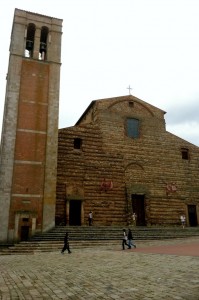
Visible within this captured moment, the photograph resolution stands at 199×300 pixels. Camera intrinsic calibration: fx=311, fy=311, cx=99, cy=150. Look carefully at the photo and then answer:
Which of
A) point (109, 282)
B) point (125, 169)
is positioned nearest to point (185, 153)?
point (125, 169)

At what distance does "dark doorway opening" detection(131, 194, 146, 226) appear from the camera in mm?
26595

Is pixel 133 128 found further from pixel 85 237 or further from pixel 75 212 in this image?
pixel 85 237

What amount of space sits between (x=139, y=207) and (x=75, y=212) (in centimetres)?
590

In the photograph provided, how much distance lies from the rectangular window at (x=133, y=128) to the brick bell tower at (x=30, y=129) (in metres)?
7.90

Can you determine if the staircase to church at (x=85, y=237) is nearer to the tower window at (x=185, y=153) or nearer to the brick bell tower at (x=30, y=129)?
the brick bell tower at (x=30, y=129)

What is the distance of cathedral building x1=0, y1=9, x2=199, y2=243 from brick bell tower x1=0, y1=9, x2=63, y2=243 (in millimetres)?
68

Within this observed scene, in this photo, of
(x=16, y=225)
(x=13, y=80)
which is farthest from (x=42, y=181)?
(x=13, y=80)

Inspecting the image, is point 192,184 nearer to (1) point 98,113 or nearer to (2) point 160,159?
(2) point 160,159

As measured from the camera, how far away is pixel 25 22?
1008 inches

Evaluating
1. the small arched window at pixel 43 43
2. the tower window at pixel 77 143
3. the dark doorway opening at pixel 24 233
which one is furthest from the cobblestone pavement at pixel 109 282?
the small arched window at pixel 43 43

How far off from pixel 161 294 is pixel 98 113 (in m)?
22.7

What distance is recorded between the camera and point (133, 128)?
29.2 m

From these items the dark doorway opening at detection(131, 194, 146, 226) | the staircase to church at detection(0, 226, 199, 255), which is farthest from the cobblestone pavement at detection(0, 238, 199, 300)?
the dark doorway opening at detection(131, 194, 146, 226)

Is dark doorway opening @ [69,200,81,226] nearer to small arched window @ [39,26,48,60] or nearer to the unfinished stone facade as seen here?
the unfinished stone facade
